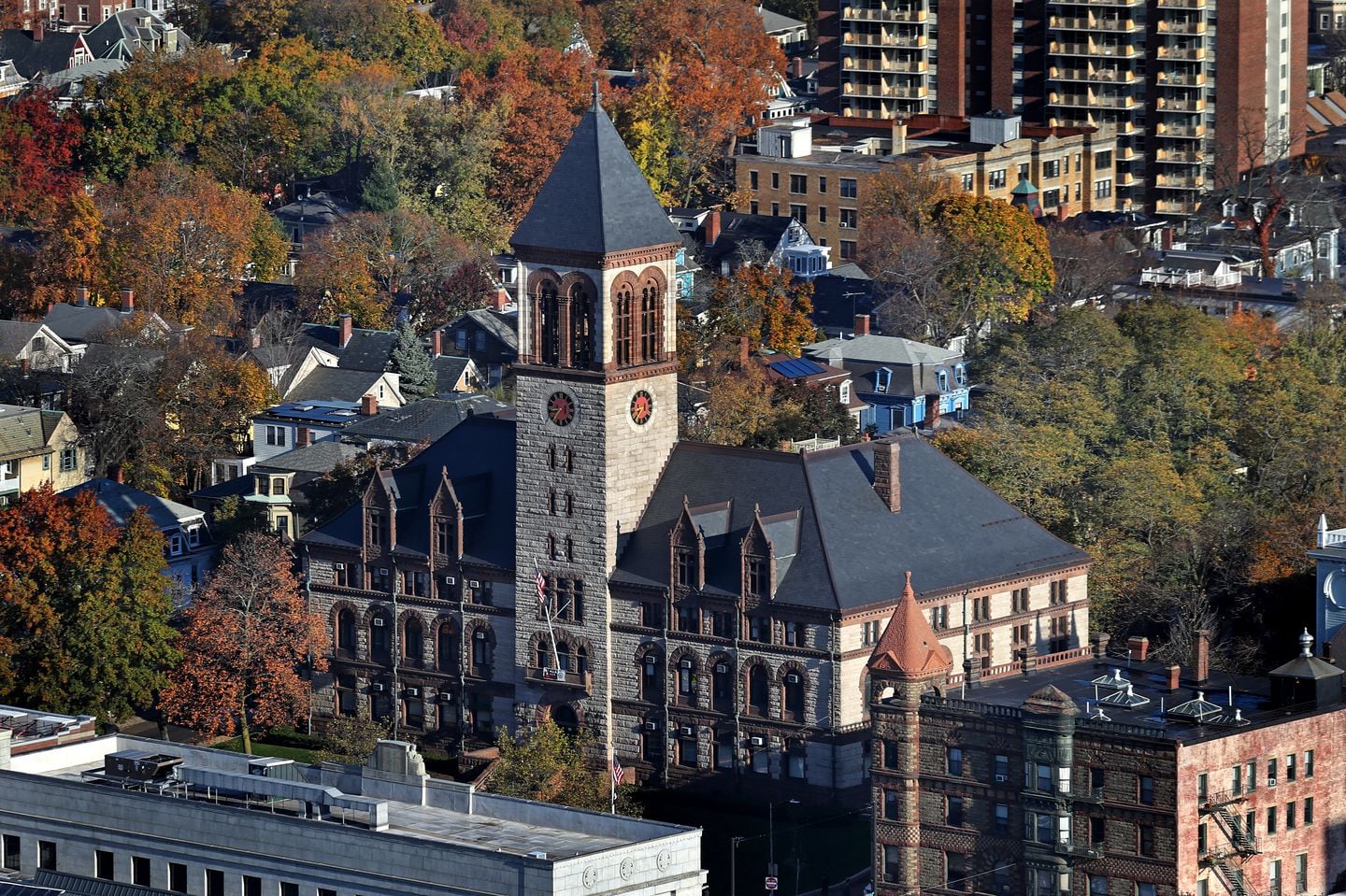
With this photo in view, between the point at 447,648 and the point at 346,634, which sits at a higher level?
the point at 346,634

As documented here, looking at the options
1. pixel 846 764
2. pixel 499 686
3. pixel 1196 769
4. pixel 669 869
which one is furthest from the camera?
pixel 499 686

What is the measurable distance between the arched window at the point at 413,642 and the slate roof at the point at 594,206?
18.0 metres

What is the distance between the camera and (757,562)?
170250mm

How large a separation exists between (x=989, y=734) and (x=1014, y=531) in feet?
85.8

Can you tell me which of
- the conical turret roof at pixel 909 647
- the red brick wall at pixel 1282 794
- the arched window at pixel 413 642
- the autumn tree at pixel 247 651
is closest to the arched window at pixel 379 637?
the arched window at pixel 413 642

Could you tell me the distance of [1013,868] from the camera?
151625 mm

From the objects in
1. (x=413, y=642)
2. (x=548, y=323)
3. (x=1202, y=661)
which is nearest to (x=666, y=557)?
(x=548, y=323)

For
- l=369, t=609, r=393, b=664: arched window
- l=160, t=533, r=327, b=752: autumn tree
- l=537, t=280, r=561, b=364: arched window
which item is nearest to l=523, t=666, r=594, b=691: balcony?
l=369, t=609, r=393, b=664: arched window

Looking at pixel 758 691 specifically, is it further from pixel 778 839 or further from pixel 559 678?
→ pixel 559 678

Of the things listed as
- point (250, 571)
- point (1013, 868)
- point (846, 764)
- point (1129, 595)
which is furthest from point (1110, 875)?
point (250, 571)

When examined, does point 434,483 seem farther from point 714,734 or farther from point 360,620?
point 714,734

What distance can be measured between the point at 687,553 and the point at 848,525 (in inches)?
258

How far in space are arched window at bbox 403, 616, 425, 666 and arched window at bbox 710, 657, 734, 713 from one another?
1523 cm

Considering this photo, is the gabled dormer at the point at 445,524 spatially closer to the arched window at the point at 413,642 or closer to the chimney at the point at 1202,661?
the arched window at the point at 413,642
